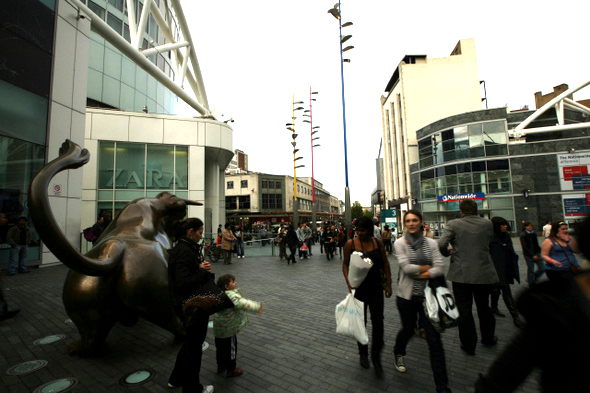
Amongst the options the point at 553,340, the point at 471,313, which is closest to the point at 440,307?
the point at 471,313

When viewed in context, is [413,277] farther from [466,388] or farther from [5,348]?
[5,348]

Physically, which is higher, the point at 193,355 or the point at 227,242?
the point at 227,242

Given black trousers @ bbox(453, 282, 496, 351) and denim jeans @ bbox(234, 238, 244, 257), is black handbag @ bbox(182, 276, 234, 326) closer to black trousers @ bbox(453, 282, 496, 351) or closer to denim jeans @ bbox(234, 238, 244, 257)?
black trousers @ bbox(453, 282, 496, 351)

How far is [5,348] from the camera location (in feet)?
12.8

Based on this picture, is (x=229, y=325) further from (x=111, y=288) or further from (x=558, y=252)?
(x=558, y=252)

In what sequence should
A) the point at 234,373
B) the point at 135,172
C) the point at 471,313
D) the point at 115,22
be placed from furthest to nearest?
the point at 115,22, the point at 135,172, the point at 471,313, the point at 234,373

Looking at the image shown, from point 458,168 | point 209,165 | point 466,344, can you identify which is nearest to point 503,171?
point 458,168

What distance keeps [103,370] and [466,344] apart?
13.6 feet

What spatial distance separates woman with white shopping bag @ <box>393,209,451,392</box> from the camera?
307cm

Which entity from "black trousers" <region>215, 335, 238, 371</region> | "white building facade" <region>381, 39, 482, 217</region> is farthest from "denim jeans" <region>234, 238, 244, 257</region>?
"white building facade" <region>381, 39, 482, 217</region>

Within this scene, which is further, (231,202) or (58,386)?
(231,202)

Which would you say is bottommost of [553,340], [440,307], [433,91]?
[440,307]

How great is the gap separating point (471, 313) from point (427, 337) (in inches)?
44.5

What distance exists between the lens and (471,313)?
144 inches
